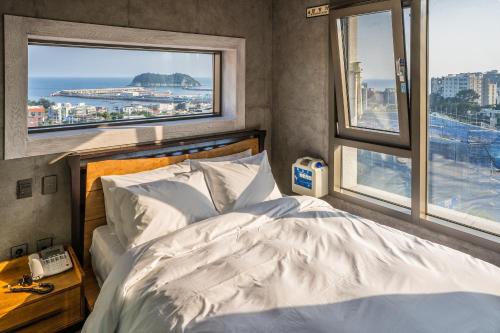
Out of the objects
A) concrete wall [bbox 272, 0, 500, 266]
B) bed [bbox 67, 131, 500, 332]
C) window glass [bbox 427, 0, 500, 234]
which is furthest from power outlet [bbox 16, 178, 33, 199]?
window glass [bbox 427, 0, 500, 234]

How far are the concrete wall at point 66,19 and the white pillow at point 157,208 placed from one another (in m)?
0.46

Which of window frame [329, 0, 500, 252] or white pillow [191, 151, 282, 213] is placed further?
white pillow [191, 151, 282, 213]

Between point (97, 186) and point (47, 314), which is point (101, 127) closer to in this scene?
point (97, 186)

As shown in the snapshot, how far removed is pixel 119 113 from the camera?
10.3 ft

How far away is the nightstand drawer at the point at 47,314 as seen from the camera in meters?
2.13

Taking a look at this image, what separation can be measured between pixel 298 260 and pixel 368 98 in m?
1.66

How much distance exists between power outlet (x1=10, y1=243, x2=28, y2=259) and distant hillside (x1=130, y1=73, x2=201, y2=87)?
1.48 metres

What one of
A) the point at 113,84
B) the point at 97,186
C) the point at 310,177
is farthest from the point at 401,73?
the point at 97,186

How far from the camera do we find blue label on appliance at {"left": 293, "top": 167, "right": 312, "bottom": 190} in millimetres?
3486

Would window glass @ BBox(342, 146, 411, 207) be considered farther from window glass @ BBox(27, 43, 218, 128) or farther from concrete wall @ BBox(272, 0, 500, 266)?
window glass @ BBox(27, 43, 218, 128)

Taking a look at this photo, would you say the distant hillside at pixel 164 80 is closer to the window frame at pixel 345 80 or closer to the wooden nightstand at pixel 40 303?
the window frame at pixel 345 80

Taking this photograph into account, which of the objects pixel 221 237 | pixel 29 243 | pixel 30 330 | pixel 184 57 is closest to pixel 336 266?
pixel 221 237

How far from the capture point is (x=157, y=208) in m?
2.50

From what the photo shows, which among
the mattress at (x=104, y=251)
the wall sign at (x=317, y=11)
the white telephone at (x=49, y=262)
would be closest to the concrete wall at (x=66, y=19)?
the white telephone at (x=49, y=262)
